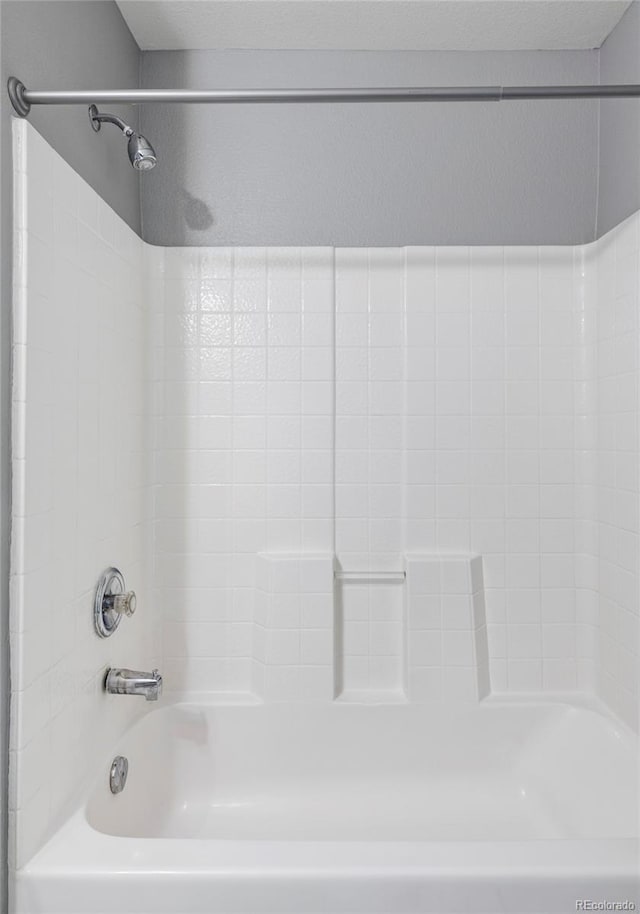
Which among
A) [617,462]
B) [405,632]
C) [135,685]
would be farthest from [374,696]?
[617,462]

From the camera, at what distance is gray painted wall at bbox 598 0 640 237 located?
5.65ft

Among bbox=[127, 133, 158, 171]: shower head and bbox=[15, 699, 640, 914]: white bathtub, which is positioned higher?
bbox=[127, 133, 158, 171]: shower head

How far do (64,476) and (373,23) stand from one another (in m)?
1.53

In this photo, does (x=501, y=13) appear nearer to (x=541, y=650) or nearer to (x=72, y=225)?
(x=72, y=225)

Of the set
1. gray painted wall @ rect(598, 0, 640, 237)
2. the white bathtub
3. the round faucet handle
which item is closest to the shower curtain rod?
gray painted wall @ rect(598, 0, 640, 237)

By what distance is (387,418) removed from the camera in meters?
1.97

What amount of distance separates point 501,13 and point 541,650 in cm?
184

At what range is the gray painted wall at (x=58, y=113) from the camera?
1.17 metres

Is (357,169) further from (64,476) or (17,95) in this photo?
(64,476)

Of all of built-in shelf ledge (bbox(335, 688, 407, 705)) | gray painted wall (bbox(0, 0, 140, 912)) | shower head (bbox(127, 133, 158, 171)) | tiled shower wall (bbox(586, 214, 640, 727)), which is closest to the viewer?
gray painted wall (bbox(0, 0, 140, 912))

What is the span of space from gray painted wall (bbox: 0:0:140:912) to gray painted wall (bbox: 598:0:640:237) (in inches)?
54.6

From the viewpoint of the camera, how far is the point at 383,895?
117 centimetres

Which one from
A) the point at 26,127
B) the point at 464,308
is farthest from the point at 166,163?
the point at 464,308

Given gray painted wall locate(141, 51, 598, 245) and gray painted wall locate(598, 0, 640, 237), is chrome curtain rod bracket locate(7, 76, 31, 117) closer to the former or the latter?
gray painted wall locate(141, 51, 598, 245)
